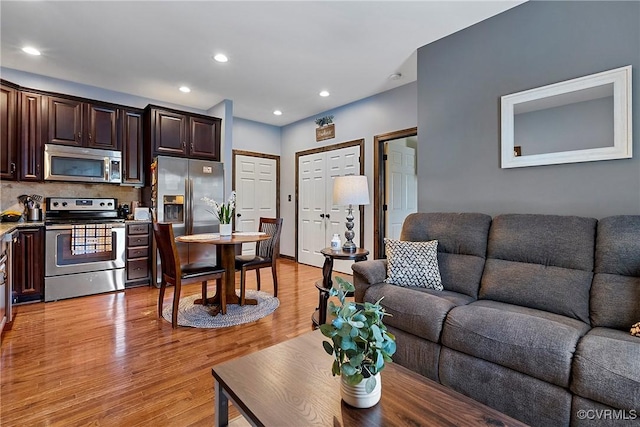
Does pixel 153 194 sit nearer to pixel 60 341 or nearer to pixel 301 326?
pixel 60 341

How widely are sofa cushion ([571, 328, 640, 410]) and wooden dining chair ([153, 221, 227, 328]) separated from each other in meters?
2.58

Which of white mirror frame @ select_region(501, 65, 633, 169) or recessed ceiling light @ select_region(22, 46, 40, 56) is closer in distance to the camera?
white mirror frame @ select_region(501, 65, 633, 169)

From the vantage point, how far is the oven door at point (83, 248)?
334 centimetres

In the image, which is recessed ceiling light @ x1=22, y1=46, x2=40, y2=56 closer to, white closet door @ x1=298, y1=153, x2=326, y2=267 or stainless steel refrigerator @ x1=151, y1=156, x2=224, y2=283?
stainless steel refrigerator @ x1=151, y1=156, x2=224, y2=283

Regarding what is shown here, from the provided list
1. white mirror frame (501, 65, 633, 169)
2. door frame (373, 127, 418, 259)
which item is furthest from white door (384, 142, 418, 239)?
white mirror frame (501, 65, 633, 169)

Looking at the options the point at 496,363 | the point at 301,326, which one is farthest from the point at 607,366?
the point at 301,326

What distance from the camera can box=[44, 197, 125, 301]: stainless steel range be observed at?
3.35 metres

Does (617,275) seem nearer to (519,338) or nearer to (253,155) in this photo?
(519,338)

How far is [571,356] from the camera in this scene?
4.35ft

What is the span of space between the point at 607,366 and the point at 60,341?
338 cm

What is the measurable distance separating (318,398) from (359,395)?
Answer: 164 millimetres

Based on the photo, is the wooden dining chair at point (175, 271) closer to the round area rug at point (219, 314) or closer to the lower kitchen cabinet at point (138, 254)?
the round area rug at point (219, 314)

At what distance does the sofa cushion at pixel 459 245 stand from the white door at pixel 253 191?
11.9 ft

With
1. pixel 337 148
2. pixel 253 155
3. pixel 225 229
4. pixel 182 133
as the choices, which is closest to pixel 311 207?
pixel 337 148
